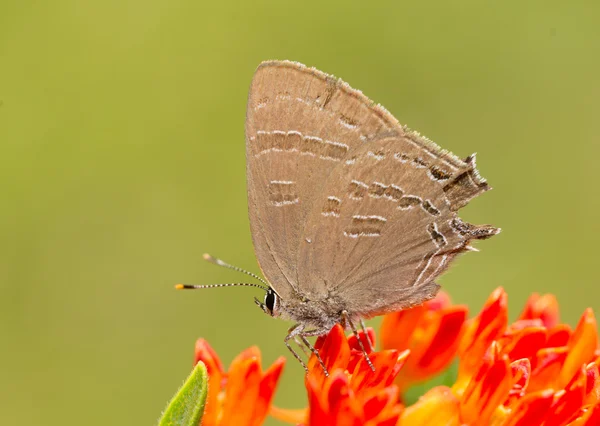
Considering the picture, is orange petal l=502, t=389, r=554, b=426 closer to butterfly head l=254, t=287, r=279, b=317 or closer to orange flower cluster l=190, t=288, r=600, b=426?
orange flower cluster l=190, t=288, r=600, b=426

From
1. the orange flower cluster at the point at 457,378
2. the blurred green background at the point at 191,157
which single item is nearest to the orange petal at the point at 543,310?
the orange flower cluster at the point at 457,378

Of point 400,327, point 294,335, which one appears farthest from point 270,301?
point 400,327

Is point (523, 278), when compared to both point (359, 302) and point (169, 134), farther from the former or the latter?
point (359, 302)

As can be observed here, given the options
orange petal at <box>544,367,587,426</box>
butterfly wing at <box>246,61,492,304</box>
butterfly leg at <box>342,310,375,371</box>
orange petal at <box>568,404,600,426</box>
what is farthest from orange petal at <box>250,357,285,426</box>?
orange petal at <box>568,404,600,426</box>

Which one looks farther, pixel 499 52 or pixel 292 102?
pixel 499 52

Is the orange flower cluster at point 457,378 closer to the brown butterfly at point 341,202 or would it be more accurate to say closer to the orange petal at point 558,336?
the orange petal at point 558,336

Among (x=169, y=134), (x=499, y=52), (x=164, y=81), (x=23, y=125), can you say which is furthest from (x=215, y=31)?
(x=499, y=52)
